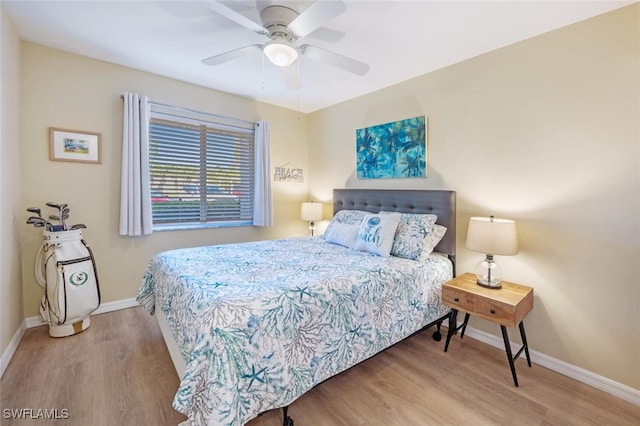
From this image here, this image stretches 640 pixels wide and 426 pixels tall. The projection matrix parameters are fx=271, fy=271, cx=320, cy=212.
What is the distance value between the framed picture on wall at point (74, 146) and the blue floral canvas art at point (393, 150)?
2.90m

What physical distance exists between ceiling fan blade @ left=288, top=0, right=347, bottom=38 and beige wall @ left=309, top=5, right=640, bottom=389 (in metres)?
1.65

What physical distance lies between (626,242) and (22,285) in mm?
4806

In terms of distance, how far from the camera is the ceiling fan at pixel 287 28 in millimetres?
1509

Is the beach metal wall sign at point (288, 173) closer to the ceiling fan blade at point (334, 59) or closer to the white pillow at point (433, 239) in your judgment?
the ceiling fan blade at point (334, 59)

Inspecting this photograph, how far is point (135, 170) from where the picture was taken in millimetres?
2877

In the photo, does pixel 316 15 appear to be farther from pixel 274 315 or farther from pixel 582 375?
pixel 582 375

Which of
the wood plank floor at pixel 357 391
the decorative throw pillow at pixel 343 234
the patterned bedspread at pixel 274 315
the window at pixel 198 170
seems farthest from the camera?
the window at pixel 198 170

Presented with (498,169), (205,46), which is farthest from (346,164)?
(205,46)

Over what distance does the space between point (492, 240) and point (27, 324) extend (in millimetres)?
4095

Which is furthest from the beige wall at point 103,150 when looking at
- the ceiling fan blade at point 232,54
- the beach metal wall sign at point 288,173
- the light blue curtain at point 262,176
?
the ceiling fan blade at point 232,54

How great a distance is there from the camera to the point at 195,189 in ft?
11.3

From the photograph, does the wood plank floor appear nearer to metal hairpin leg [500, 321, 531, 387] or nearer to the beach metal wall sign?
A: metal hairpin leg [500, 321, 531, 387]

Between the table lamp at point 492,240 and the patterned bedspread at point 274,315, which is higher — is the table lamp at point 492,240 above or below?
above

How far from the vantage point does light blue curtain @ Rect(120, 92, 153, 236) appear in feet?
9.26
